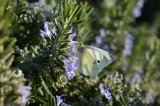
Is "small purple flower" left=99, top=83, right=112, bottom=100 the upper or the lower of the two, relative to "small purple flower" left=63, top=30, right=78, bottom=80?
lower

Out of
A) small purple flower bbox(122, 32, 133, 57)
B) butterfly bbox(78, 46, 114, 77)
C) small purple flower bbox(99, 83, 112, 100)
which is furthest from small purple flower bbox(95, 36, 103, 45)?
butterfly bbox(78, 46, 114, 77)

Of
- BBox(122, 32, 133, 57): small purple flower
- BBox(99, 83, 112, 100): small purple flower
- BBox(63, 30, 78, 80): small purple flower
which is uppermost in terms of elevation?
BBox(122, 32, 133, 57): small purple flower

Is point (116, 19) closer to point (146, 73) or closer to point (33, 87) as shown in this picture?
point (146, 73)

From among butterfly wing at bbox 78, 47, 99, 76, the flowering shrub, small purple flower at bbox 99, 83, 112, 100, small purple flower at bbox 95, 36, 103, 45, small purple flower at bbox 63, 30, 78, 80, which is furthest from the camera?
small purple flower at bbox 95, 36, 103, 45

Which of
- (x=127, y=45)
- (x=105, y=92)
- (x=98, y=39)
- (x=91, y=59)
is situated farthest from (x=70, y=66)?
(x=127, y=45)

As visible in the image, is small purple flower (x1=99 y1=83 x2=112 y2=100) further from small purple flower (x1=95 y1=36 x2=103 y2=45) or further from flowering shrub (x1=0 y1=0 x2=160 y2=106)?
small purple flower (x1=95 y1=36 x2=103 y2=45)

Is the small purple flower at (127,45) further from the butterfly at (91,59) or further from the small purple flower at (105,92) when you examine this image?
the butterfly at (91,59)

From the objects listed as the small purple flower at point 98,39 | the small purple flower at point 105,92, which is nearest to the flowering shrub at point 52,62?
the small purple flower at point 105,92
